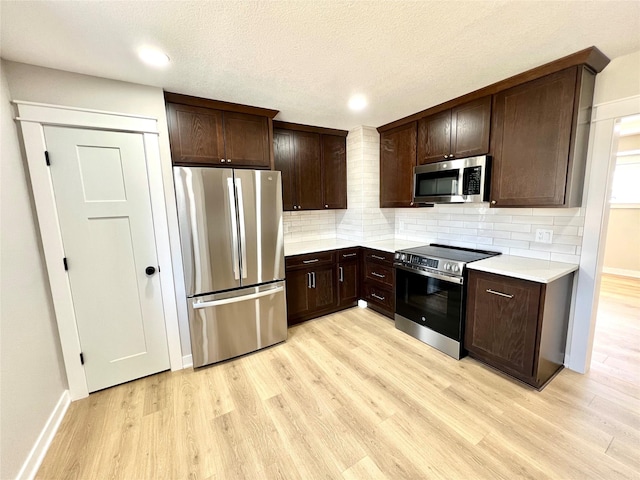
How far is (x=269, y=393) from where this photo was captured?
81.4 inches

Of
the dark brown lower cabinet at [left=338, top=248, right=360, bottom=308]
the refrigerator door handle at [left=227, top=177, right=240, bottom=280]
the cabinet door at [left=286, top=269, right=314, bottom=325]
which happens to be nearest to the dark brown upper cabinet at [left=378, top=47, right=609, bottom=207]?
the dark brown lower cabinet at [left=338, top=248, right=360, bottom=308]

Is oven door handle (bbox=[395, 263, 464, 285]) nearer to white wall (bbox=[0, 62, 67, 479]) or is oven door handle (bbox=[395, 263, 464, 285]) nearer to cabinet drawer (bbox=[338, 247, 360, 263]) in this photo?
cabinet drawer (bbox=[338, 247, 360, 263])

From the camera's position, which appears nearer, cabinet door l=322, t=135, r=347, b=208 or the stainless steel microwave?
the stainless steel microwave

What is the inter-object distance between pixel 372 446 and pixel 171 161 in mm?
2599

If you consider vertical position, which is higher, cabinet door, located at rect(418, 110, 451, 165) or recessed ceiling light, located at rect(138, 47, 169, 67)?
recessed ceiling light, located at rect(138, 47, 169, 67)

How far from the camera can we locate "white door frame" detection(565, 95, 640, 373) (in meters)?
1.90

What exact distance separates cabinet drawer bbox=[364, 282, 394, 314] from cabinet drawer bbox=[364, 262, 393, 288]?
3.7 inches

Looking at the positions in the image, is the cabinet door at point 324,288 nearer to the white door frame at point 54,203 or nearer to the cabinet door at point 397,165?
the cabinet door at point 397,165

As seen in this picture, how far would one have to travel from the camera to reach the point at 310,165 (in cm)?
343

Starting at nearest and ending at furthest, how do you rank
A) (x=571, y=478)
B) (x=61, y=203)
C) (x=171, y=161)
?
(x=571, y=478) → (x=61, y=203) → (x=171, y=161)

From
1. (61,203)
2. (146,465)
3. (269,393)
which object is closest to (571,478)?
(269,393)

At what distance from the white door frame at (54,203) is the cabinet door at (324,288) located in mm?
1534

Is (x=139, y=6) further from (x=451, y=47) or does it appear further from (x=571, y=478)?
(x=571, y=478)

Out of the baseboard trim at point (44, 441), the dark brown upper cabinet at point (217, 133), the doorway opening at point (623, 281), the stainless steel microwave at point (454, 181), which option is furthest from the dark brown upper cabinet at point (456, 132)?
the baseboard trim at point (44, 441)
